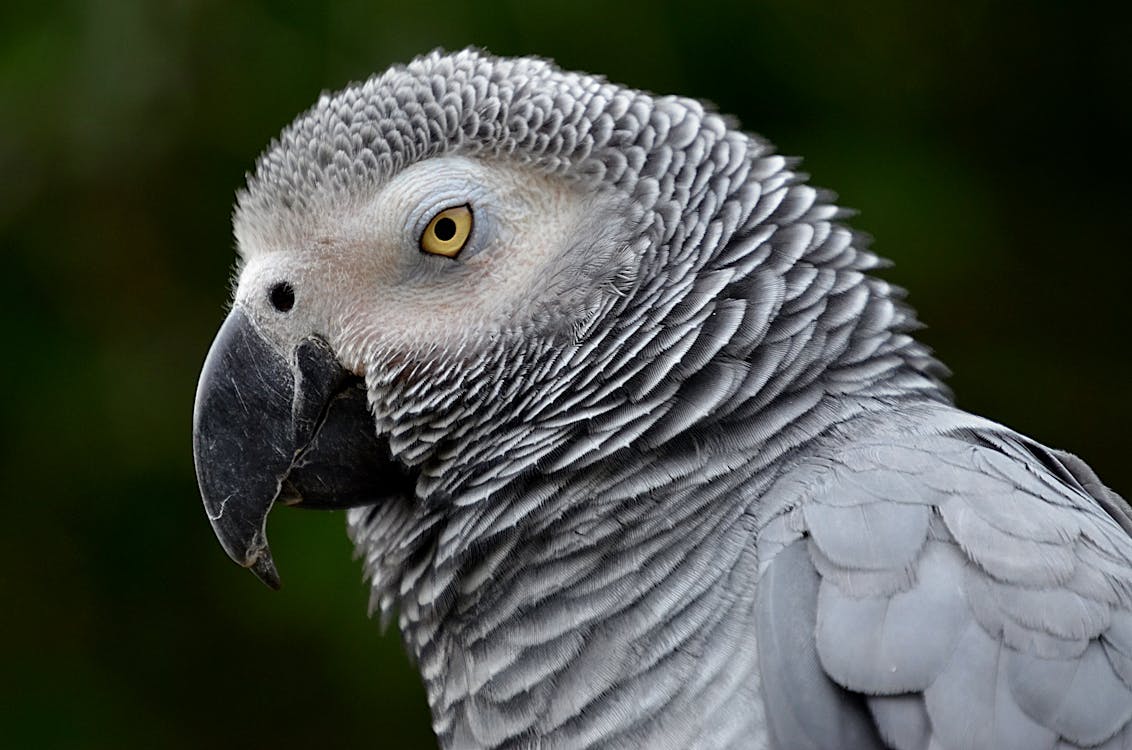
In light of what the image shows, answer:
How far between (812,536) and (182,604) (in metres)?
2.49

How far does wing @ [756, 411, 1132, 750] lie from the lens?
1.42 metres

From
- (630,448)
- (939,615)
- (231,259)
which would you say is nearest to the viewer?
(939,615)

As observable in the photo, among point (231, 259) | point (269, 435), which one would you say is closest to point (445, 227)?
point (269, 435)

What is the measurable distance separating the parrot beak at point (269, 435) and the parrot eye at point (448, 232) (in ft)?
0.73

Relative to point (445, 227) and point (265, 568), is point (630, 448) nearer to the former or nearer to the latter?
point (445, 227)

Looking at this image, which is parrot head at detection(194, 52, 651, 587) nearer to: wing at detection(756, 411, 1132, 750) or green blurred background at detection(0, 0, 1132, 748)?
wing at detection(756, 411, 1132, 750)

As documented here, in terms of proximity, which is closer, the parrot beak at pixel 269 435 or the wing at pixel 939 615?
the wing at pixel 939 615

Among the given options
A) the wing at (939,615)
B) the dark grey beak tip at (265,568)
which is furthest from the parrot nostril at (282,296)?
the wing at (939,615)

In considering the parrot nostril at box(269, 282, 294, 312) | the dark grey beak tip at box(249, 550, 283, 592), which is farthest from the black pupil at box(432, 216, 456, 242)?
the dark grey beak tip at box(249, 550, 283, 592)

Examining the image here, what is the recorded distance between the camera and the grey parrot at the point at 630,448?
146cm

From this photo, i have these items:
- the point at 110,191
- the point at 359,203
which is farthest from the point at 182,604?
the point at 359,203

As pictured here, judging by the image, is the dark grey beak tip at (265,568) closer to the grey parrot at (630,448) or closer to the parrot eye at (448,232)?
the grey parrot at (630,448)

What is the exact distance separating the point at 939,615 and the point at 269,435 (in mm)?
971

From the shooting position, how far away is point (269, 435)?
180 cm
